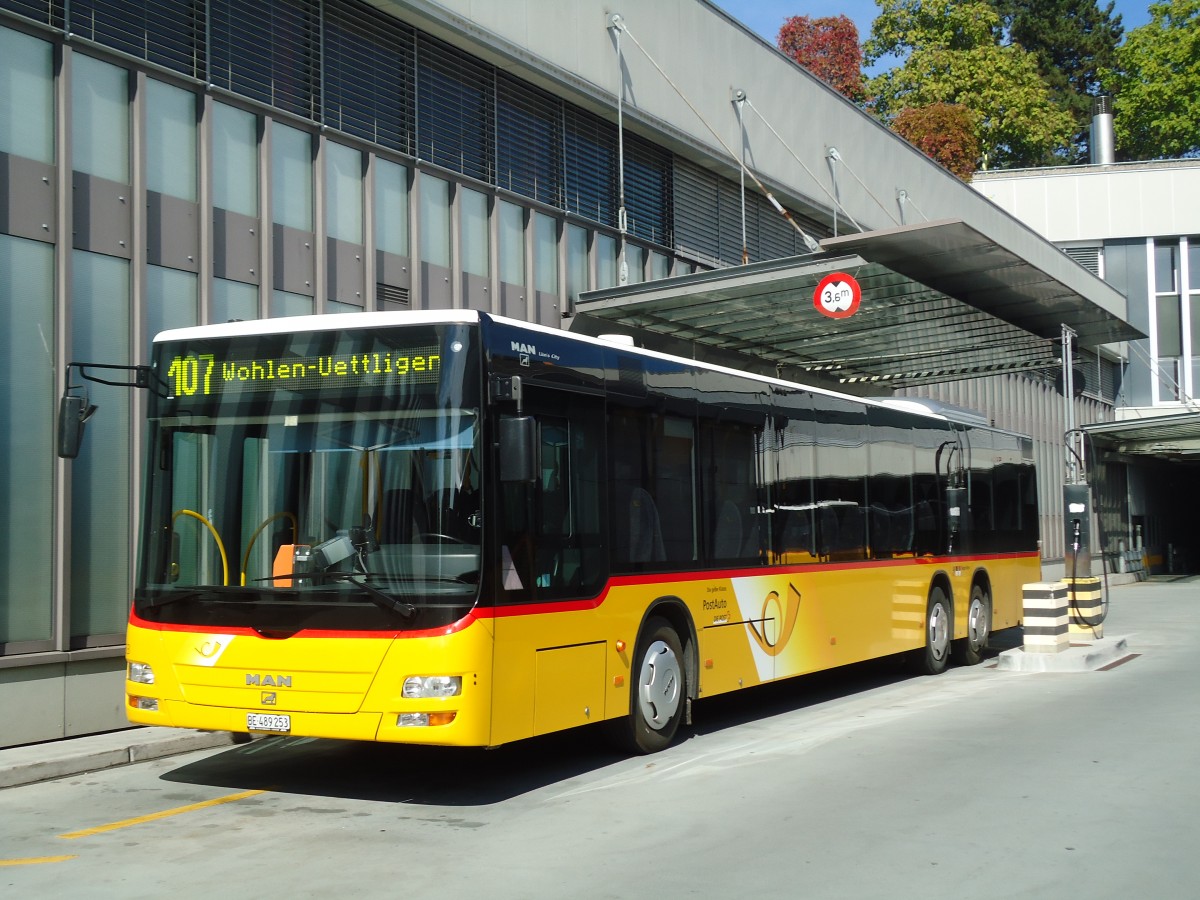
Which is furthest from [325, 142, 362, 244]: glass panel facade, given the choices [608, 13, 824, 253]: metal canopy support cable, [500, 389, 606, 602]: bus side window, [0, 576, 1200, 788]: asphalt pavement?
[608, 13, 824, 253]: metal canopy support cable

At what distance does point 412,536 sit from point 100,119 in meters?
6.14

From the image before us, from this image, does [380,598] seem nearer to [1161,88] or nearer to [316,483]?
[316,483]

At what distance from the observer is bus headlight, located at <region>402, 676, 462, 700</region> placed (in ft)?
26.1

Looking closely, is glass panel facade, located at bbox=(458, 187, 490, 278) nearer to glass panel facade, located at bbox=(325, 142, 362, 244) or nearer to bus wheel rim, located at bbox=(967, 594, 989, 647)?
glass panel facade, located at bbox=(325, 142, 362, 244)

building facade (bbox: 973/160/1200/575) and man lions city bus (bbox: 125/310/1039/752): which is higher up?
building facade (bbox: 973/160/1200/575)

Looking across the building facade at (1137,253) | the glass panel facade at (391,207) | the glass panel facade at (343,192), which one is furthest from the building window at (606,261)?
the building facade at (1137,253)

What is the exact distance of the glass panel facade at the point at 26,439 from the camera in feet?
35.6

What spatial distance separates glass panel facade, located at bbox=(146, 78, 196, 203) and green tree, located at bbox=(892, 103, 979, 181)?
142ft

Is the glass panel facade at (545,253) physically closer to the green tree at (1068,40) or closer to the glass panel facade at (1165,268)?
the glass panel facade at (1165,268)

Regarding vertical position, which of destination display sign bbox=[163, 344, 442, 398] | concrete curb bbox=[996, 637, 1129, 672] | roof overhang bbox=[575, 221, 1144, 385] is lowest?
concrete curb bbox=[996, 637, 1129, 672]

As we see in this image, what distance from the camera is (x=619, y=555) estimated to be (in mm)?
9750

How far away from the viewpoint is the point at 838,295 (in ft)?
54.5

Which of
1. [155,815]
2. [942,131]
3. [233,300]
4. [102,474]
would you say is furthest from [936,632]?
[942,131]

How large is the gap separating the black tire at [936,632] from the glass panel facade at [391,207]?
301 inches
